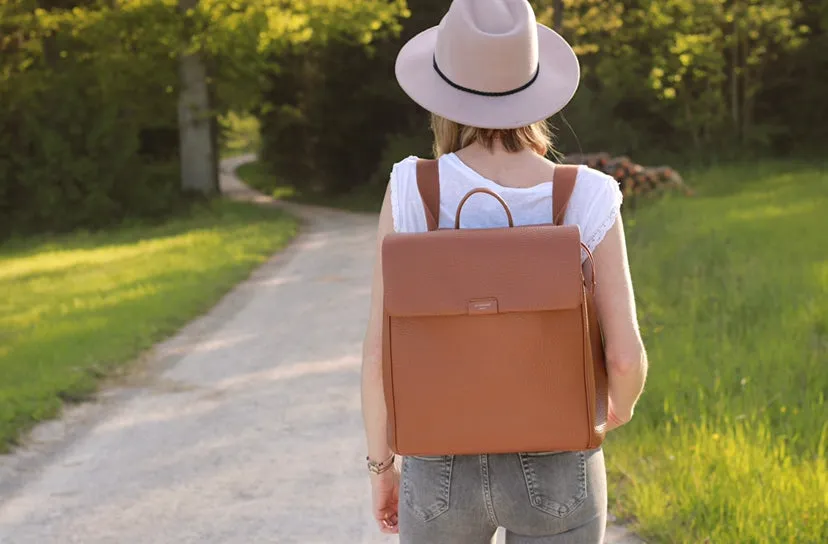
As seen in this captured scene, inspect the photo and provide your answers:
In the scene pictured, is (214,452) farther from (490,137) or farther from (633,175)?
(633,175)

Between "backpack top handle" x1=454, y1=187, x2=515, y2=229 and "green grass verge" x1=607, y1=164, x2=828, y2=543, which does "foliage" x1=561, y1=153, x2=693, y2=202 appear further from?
"backpack top handle" x1=454, y1=187, x2=515, y2=229

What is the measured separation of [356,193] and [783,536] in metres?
25.4

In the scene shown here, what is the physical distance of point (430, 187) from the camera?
6.98 ft

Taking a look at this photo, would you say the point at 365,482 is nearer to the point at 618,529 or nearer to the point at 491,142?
the point at 618,529

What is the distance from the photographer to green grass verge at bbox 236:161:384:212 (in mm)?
26656

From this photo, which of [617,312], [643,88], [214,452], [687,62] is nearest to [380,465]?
[617,312]

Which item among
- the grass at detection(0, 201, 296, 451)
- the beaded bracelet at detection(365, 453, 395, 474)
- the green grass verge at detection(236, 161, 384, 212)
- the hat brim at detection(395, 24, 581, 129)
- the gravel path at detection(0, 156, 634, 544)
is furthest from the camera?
the green grass verge at detection(236, 161, 384, 212)

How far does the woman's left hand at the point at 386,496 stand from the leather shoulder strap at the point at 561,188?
2.19ft

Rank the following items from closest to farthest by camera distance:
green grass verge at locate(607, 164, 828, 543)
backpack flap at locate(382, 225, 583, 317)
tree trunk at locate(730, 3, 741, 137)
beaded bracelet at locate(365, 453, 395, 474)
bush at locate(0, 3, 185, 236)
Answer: backpack flap at locate(382, 225, 583, 317) < beaded bracelet at locate(365, 453, 395, 474) < green grass verge at locate(607, 164, 828, 543) < bush at locate(0, 3, 185, 236) < tree trunk at locate(730, 3, 741, 137)

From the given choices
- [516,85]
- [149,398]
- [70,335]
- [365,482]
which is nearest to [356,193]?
[70,335]

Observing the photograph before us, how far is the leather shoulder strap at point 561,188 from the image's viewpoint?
6.86 ft

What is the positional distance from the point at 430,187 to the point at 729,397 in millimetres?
3877

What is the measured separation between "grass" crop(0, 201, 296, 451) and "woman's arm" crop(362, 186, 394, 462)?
4.12 m

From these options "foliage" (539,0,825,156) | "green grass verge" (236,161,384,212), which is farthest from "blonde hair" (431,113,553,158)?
"foliage" (539,0,825,156)
